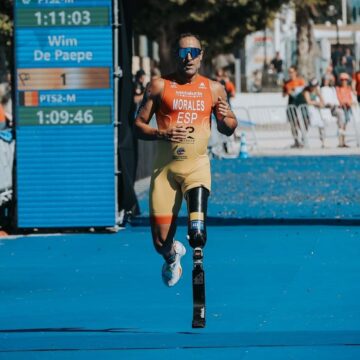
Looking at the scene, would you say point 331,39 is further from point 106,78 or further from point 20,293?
point 20,293

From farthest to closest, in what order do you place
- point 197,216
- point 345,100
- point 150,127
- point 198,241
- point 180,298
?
point 345,100
point 180,298
point 150,127
point 197,216
point 198,241

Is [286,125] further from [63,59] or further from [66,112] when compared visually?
[63,59]

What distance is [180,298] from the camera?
11.8 metres

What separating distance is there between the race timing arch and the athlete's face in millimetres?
6994

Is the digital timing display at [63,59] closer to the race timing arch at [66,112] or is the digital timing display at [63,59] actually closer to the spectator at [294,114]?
the race timing arch at [66,112]

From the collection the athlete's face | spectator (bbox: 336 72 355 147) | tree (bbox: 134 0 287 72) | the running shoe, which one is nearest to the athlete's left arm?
the athlete's face

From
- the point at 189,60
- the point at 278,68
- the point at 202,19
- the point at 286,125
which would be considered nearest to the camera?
the point at 189,60

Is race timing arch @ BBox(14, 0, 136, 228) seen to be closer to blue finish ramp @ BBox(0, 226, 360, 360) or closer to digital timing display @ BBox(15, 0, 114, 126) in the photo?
digital timing display @ BBox(15, 0, 114, 126)

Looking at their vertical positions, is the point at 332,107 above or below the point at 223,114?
below

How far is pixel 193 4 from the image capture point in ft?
157

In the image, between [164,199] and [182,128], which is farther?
[164,199]

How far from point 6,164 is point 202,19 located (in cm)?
2870

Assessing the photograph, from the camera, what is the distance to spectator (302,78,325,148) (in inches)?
1436

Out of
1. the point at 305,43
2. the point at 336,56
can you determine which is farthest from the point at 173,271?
the point at 336,56
